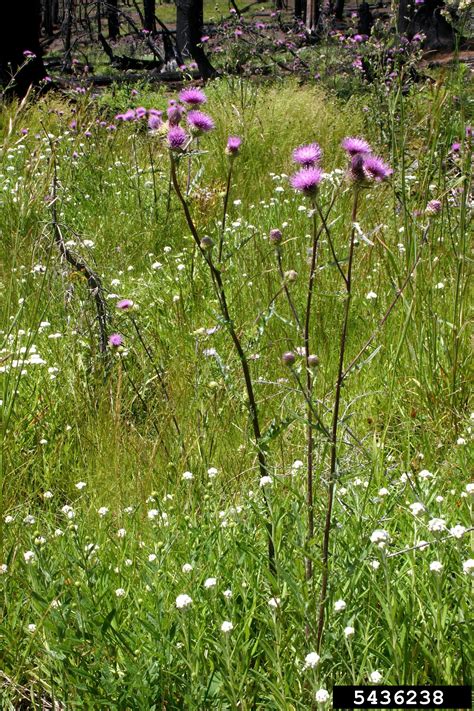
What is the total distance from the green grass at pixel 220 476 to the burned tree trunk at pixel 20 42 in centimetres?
591

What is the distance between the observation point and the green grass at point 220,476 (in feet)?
4.91

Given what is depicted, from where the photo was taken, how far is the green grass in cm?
150

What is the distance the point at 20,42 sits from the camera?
32.6 ft

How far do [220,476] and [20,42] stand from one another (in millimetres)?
9339

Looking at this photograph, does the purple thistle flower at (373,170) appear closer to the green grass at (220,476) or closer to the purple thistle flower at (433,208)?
the green grass at (220,476)

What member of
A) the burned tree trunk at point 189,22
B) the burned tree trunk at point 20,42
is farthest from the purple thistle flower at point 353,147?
the burned tree trunk at point 189,22

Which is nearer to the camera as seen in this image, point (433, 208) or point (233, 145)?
point (233, 145)

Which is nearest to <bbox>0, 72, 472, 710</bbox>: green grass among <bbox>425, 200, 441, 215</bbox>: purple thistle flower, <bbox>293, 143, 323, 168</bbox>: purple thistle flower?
<bbox>293, 143, 323, 168</bbox>: purple thistle flower

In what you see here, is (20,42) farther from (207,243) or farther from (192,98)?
(207,243)

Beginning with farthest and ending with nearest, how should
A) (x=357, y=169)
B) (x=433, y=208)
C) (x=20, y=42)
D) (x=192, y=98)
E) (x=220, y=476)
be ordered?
(x=20, y=42) < (x=220, y=476) < (x=433, y=208) < (x=192, y=98) < (x=357, y=169)

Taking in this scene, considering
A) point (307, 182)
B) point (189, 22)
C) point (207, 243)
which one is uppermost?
point (189, 22)

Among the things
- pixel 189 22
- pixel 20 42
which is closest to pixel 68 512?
pixel 20 42

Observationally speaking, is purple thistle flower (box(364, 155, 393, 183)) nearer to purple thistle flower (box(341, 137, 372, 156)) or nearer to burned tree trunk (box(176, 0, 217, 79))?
purple thistle flower (box(341, 137, 372, 156))

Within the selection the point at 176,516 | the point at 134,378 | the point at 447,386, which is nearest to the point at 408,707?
the point at 176,516
